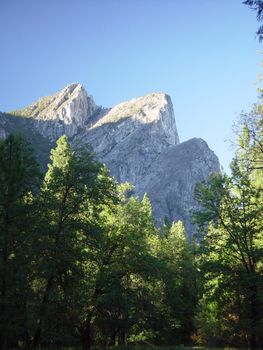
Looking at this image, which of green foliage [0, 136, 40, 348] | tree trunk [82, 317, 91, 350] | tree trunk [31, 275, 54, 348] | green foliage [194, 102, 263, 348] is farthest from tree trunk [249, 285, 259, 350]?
green foliage [0, 136, 40, 348]

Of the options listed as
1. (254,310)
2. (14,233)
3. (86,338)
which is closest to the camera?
(14,233)

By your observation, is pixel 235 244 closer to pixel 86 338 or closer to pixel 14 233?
pixel 86 338

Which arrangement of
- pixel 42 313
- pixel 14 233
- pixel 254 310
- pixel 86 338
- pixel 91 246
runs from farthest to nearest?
pixel 86 338
pixel 91 246
pixel 254 310
pixel 42 313
pixel 14 233

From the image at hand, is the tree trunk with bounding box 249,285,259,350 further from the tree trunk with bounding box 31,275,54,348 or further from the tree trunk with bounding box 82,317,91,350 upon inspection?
the tree trunk with bounding box 31,275,54,348

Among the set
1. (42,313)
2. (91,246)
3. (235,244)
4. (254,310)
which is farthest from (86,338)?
(235,244)

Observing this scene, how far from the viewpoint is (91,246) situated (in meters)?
22.3

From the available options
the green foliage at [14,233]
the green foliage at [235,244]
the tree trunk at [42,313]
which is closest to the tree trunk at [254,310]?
the green foliage at [235,244]

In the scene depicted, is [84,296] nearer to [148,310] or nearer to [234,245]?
[148,310]

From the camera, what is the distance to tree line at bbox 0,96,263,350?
17.5 m

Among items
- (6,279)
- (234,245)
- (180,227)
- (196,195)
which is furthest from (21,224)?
(180,227)

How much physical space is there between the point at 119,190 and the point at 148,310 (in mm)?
8890

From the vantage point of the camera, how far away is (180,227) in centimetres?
4688

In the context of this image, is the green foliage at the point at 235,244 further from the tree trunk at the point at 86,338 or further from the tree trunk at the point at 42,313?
the tree trunk at the point at 42,313

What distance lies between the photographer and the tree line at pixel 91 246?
1745 cm
